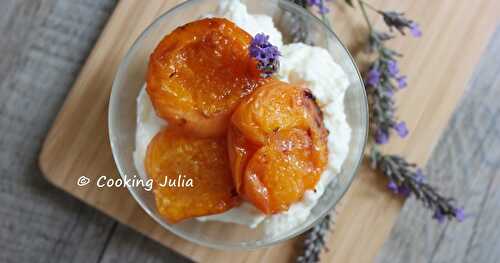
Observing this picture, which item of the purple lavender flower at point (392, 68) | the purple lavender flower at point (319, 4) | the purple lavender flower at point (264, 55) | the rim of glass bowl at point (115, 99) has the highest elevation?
the purple lavender flower at point (264, 55)

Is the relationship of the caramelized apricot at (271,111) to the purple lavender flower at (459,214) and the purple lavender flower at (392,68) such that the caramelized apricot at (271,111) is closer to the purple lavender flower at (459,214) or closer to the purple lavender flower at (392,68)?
the purple lavender flower at (392,68)

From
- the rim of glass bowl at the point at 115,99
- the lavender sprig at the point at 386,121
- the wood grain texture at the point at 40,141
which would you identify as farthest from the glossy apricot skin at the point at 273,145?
the wood grain texture at the point at 40,141

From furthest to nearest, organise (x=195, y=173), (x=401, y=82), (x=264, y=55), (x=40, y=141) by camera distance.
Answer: (x=40, y=141)
(x=401, y=82)
(x=195, y=173)
(x=264, y=55)

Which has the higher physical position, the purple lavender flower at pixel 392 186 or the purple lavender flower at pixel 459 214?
the purple lavender flower at pixel 459 214

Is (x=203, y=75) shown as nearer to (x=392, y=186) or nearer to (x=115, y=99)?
(x=115, y=99)

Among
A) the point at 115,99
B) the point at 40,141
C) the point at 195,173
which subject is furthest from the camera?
the point at 40,141

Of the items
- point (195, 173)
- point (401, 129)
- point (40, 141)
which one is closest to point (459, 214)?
point (401, 129)
